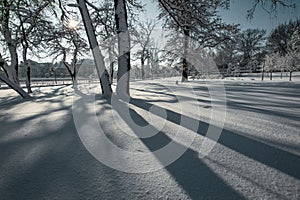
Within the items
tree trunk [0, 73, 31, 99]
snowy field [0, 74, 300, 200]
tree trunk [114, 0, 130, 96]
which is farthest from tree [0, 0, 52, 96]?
snowy field [0, 74, 300, 200]

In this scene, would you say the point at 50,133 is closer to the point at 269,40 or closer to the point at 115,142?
the point at 115,142

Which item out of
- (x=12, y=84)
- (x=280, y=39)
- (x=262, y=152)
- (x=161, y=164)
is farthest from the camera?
(x=280, y=39)

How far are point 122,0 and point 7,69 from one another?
9.95 meters

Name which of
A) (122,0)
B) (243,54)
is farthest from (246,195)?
(243,54)

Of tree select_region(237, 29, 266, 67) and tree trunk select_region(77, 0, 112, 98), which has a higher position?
tree select_region(237, 29, 266, 67)

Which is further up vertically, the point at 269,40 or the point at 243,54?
the point at 269,40

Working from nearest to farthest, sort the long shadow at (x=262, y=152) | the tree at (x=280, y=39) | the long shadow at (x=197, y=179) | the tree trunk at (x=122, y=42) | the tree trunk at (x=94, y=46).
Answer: the long shadow at (x=197, y=179) < the long shadow at (x=262, y=152) < the tree trunk at (x=94, y=46) < the tree trunk at (x=122, y=42) < the tree at (x=280, y=39)

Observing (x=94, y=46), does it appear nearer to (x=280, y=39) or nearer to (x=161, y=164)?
(x=161, y=164)

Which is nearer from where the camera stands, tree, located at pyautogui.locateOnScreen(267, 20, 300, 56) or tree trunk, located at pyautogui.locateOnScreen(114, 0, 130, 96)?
tree trunk, located at pyautogui.locateOnScreen(114, 0, 130, 96)

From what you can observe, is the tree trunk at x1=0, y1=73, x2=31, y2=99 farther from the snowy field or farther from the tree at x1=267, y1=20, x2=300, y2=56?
the tree at x1=267, y1=20, x2=300, y2=56

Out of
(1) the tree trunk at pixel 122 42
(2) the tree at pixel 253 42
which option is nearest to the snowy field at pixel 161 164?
(1) the tree trunk at pixel 122 42

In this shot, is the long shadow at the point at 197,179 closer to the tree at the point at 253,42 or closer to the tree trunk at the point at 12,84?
the tree trunk at the point at 12,84

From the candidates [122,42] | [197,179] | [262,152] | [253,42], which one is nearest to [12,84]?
[122,42]

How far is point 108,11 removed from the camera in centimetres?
768
